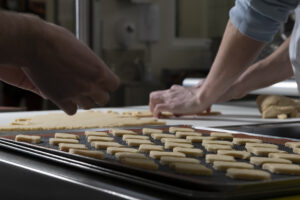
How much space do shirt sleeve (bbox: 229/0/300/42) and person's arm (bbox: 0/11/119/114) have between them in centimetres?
69

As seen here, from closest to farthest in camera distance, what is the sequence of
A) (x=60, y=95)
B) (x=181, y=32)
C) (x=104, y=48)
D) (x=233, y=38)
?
(x=60, y=95) → (x=233, y=38) → (x=104, y=48) → (x=181, y=32)

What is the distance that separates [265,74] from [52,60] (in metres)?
1.05

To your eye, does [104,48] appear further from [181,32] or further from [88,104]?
[88,104]

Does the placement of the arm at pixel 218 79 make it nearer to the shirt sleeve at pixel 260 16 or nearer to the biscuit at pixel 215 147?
the shirt sleeve at pixel 260 16

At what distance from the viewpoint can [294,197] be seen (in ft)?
1.90

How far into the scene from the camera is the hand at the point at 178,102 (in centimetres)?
152

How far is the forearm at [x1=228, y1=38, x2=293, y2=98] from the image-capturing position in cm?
153

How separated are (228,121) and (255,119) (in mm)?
97

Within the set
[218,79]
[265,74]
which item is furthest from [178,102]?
[265,74]

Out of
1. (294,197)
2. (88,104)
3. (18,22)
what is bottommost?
(294,197)

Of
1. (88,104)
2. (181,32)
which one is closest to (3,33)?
(88,104)

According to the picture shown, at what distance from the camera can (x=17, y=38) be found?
624mm

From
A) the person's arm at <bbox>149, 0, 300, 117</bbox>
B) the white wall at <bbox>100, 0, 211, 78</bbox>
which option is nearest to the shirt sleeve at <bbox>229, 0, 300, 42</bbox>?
the person's arm at <bbox>149, 0, 300, 117</bbox>

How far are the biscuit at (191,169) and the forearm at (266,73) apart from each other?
928mm
